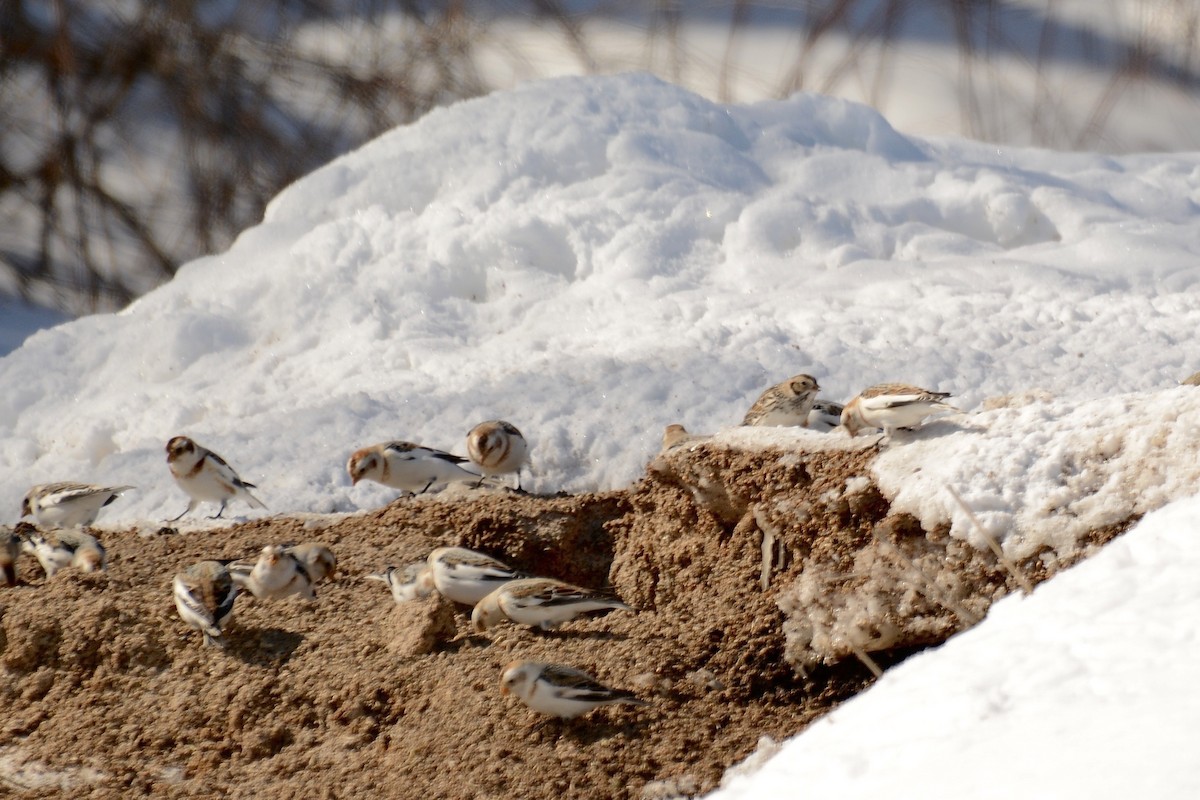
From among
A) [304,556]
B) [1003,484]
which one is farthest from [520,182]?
[1003,484]

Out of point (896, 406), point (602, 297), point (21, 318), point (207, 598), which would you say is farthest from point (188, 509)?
point (21, 318)

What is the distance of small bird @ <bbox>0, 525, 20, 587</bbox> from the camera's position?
4.84m

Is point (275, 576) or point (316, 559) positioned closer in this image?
point (275, 576)

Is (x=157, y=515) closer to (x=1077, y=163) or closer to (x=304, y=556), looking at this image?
(x=304, y=556)

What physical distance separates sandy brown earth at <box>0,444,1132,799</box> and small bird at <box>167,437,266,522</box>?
0.69 meters

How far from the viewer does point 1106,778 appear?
1.57 m

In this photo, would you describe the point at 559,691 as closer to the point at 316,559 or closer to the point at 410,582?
the point at 410,582

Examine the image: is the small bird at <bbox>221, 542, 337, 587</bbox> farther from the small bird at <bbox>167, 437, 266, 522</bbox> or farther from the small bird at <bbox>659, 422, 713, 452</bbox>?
the small bird at <bbox>659, 422, 713, 452</bbox>

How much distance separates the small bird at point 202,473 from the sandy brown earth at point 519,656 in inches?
27.0

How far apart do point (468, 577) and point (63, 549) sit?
182 centimetres

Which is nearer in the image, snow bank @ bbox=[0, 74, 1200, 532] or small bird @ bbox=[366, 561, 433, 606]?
small bird @ bbox=[366, 561, 433, 606]

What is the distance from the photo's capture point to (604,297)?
6430 mm

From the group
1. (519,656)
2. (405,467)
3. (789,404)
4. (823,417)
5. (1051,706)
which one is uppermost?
(1051,706)

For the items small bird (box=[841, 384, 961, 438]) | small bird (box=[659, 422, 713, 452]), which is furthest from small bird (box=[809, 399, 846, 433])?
small bird (box=[841, 384, 961, 438])
